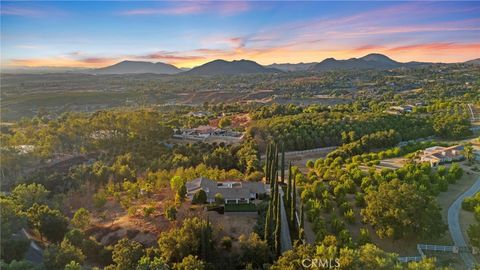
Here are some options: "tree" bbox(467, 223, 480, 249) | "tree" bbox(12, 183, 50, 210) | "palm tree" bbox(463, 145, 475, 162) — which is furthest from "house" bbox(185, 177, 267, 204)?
"palm tree" bbox(463, 145, 475, 162)

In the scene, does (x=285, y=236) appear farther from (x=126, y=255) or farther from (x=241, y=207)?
(x=126, y=255)

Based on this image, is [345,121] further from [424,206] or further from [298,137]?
[424,206]

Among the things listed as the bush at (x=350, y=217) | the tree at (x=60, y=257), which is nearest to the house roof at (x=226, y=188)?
the bush at (x=350, y=217)

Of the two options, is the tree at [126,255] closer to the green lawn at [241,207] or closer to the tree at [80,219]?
the tree at [80,219]

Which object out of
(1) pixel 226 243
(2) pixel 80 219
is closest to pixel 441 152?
(1) pixel 226 243

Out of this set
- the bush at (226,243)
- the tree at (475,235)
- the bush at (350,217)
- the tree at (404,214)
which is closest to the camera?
the bush at (226,243)
